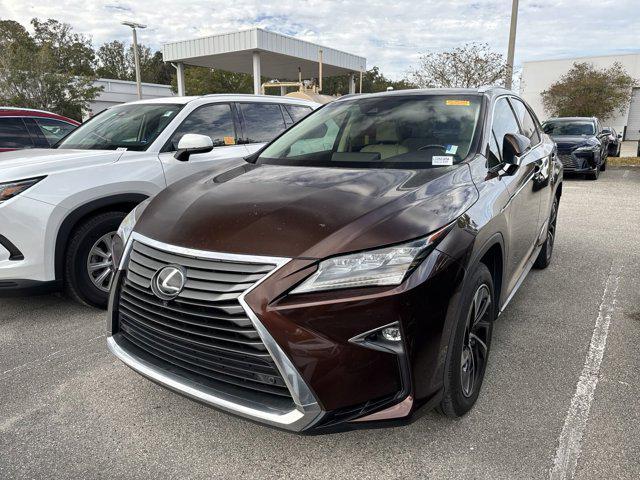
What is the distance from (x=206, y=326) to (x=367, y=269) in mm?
699

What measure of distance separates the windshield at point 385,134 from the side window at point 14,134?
17.5 ft

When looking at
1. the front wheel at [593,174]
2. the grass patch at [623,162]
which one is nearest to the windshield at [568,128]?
the front wheel at [593,174]

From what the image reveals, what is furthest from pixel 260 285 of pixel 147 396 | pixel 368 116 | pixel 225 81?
pixel 225 81

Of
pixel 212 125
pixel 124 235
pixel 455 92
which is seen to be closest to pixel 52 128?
pixel 212 125

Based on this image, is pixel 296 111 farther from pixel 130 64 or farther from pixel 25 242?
pixel 130 64

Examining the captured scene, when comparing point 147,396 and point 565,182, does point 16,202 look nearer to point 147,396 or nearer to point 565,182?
point 147,396

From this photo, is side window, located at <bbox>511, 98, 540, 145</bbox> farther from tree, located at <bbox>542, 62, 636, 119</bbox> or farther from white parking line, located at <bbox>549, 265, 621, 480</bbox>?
tree, located at <bbox>542, 62, 636, 119</bbox>

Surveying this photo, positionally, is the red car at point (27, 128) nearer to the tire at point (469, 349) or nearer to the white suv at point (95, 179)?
the white suv at point (95, 179)

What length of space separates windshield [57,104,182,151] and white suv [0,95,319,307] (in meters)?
A: 0.01

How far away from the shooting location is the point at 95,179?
388 centimetres

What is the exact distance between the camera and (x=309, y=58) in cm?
2403

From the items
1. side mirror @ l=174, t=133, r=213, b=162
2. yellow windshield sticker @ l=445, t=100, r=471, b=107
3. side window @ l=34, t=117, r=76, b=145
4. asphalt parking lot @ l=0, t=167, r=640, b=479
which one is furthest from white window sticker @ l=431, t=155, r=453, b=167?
side window @ l=34, t=117, r=76, b=145

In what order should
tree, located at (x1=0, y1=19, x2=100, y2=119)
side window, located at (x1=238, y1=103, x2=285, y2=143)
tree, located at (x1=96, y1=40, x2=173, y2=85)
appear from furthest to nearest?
1. tree, located at (x1=96, y1=40, x2=173, y2=85)
2. tree, located at (x1=0, y1=19, x2=100, y2=119)
3. side window, located at (x1=238, y1=103, x2=285, y2=143)

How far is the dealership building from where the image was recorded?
121ft
